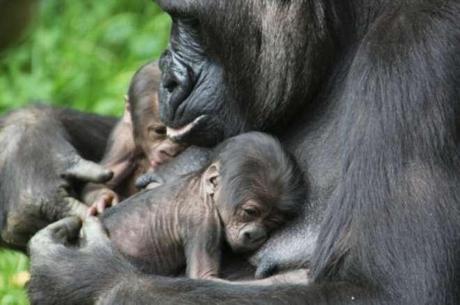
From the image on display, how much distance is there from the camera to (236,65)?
6016 millimetres

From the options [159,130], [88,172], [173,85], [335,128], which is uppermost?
[335,128]

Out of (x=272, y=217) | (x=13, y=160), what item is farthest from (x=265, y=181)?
(x=13, y=160)

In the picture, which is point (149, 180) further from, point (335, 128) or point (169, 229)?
point (335, 128)

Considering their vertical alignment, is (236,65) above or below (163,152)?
above

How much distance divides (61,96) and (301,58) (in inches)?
167

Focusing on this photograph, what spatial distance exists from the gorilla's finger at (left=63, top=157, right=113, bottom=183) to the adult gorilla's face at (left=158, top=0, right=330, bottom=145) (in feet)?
1.95

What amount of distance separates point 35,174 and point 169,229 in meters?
0.98

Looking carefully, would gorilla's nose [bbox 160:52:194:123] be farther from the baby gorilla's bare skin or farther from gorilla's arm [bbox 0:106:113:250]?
gorilla's arm [bbox 0:106:113:250]

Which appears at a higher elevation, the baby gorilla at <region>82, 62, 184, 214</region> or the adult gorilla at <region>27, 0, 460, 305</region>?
the adult gorilla at <region>27, 0, 460, 305</region>

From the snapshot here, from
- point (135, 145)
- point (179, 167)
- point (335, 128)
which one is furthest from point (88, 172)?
point (335, 128)

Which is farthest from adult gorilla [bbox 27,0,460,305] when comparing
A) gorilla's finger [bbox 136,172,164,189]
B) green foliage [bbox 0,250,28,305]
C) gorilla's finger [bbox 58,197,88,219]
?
green foliage [bbox 0,250,28,305]

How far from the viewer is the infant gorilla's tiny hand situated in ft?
21.7

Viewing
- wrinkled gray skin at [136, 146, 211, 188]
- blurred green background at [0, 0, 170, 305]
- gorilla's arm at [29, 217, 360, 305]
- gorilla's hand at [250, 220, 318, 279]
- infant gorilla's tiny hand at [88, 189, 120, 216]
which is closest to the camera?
gorilla's arm at [29, 217, 360, 305]

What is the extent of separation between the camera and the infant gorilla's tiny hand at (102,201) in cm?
661
